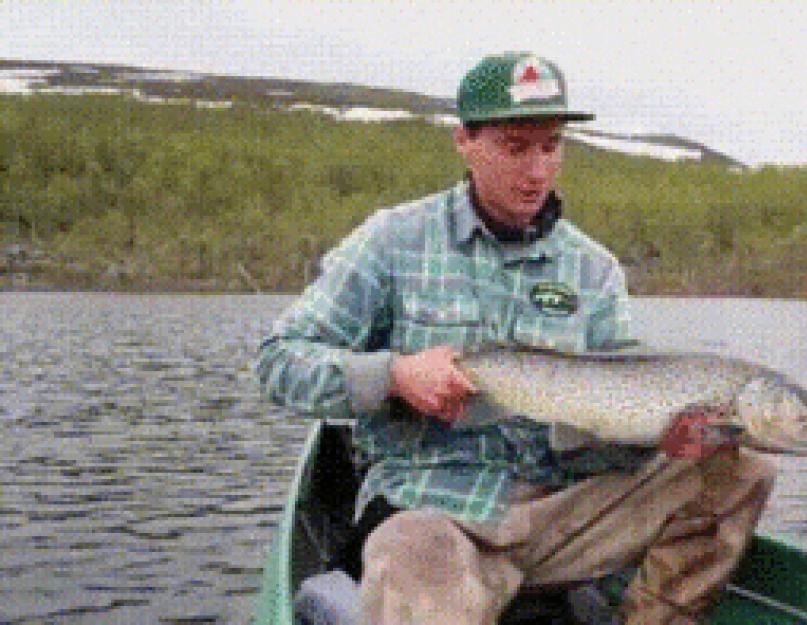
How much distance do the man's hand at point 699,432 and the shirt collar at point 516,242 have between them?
2.73 ft

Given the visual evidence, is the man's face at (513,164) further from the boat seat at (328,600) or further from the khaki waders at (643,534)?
the boat seat at (328,600)

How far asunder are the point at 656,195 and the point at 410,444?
9613 centimetres

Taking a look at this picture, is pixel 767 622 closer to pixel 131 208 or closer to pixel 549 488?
pixel 549 488

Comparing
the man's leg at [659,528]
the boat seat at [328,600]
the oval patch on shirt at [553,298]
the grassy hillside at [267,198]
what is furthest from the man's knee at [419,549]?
the grassy hillside at [267,198]

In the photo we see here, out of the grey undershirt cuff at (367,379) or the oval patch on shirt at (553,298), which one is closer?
the grey undershirt cuff at (367,379)

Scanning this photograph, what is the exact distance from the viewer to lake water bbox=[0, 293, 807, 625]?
10648 mm


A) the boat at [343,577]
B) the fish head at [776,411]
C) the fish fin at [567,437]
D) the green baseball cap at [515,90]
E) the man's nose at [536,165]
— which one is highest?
the green baseball cap at [515,90]

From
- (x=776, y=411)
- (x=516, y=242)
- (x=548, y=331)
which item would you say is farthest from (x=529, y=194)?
(x=776, y=411)

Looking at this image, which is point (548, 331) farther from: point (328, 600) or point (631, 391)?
point (328, 600)

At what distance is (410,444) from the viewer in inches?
194

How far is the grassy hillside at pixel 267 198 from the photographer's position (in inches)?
3164

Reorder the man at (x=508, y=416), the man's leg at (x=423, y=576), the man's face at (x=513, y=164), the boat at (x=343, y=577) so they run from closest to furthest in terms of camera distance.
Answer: the man's leg at (x=423, y=576), the man at (x=508, y=416), the man's face at (x=513, y=164), the boat at (x=343, y=577)

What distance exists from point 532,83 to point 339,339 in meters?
1.06

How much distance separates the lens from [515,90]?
4.81 m
